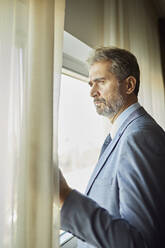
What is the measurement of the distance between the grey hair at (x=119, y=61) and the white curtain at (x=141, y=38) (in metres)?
0.27

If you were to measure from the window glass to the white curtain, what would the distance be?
0.34 m

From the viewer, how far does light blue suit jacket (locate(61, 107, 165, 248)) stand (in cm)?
52

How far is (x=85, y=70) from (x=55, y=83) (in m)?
0.77

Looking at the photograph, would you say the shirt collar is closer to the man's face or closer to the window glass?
the man's face

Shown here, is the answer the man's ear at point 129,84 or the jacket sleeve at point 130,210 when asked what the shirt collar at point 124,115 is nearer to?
the man's ear at point 129,84

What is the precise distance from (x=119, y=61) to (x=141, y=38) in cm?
79

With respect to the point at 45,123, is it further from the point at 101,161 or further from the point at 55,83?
the point at 101,161

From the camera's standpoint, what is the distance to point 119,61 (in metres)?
0.82

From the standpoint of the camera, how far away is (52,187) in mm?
535

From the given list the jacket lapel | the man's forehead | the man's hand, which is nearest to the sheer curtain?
the man's hand

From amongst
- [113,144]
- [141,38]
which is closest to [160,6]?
[141,38]

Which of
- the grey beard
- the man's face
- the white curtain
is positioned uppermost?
the white curtain

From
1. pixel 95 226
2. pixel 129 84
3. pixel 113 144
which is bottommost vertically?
pixel 95 226

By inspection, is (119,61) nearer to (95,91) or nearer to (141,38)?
(95,91)
